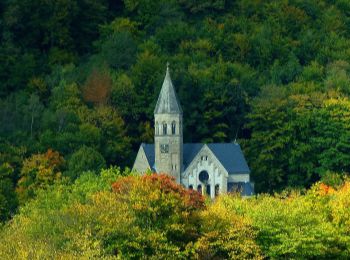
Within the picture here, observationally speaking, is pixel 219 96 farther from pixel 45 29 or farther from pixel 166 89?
pixel 45 29

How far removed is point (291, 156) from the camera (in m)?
111

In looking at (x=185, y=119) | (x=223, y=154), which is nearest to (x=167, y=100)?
(x=223, y=154)

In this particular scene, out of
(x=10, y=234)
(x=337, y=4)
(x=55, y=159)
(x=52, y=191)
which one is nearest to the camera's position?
(x=10, y=234)

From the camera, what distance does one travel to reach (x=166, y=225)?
72875mm

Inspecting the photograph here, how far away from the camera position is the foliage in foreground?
6938cm

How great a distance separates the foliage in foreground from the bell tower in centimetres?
2431

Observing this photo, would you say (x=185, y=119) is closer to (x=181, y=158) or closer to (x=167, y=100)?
(x=181, y=158)

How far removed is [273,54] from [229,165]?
22.1 meters

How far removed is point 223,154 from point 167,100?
5.23 metres

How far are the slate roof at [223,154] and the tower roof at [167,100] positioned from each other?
2.70 metres

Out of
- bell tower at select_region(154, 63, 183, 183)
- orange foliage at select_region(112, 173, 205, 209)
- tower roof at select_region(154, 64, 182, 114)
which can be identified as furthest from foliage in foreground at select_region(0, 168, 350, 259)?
tower roof at select_region(154, 64, 182, 114)

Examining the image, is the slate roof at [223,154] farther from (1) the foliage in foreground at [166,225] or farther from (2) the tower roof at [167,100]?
(1) the foliage in foreground at [166,225]

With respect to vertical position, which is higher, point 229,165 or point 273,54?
point 273,54

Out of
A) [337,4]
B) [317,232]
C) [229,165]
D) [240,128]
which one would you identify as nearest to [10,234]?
[317,232]
